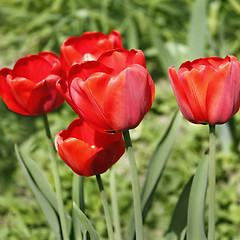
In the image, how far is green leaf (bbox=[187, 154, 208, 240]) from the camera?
3.29 ft

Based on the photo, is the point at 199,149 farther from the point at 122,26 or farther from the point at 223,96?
the point at 223,96

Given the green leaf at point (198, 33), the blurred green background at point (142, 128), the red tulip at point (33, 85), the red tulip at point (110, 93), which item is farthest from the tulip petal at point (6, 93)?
the green leaf at point (198, 33)

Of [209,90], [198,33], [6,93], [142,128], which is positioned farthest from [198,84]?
[142,128]

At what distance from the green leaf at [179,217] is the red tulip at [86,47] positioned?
0.39 m

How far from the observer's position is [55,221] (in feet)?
3.88

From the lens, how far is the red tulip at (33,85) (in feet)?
3.31

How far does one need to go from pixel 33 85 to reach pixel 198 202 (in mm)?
436

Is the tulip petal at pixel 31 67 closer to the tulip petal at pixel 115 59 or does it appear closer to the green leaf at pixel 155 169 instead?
the tulip petal at pixel 115 59

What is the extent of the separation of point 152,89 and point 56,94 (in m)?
0.26

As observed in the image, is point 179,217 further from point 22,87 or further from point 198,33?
point 198,33

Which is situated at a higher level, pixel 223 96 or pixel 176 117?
pixel 223 96

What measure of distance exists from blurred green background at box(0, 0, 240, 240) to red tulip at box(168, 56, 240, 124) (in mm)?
759

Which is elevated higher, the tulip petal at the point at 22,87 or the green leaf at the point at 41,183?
the tulip petal at the point at 22,87

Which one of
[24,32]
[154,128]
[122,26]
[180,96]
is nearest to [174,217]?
[180,96]
